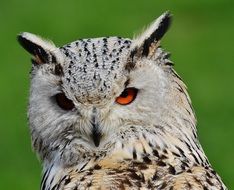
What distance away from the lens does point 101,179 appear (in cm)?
766

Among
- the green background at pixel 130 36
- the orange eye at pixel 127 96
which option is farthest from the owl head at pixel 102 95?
the green background at pixel 130 36

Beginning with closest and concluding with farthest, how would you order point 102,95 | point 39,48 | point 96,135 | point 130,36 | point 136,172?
1. point 136,172
2. point 102,95
3. point 96,135
4. point 39,48
5. point 130,36

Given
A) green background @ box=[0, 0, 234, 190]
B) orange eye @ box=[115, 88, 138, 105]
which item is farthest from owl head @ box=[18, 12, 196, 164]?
green background @ box=[0, 0, 234, 190]

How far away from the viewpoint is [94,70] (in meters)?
7.88

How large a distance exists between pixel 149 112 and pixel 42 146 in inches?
26.8

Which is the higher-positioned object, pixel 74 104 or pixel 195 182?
pixel 74 104

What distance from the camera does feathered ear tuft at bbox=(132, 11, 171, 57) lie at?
812 cm

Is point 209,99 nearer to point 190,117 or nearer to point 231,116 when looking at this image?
point 231,116

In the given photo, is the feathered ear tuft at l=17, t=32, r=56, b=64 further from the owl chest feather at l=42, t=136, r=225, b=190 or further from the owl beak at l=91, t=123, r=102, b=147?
the owl chest feather at l=42, t=136, r=225, b=190

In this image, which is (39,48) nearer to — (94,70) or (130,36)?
(94,70)

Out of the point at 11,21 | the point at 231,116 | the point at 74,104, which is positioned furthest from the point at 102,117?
the point at 11,21

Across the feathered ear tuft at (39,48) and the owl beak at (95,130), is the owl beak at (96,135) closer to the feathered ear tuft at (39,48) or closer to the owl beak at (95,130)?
the owl beak at (95,130)

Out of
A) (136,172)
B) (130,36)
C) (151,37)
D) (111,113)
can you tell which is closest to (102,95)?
(111,113)

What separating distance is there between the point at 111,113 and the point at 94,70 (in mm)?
248
